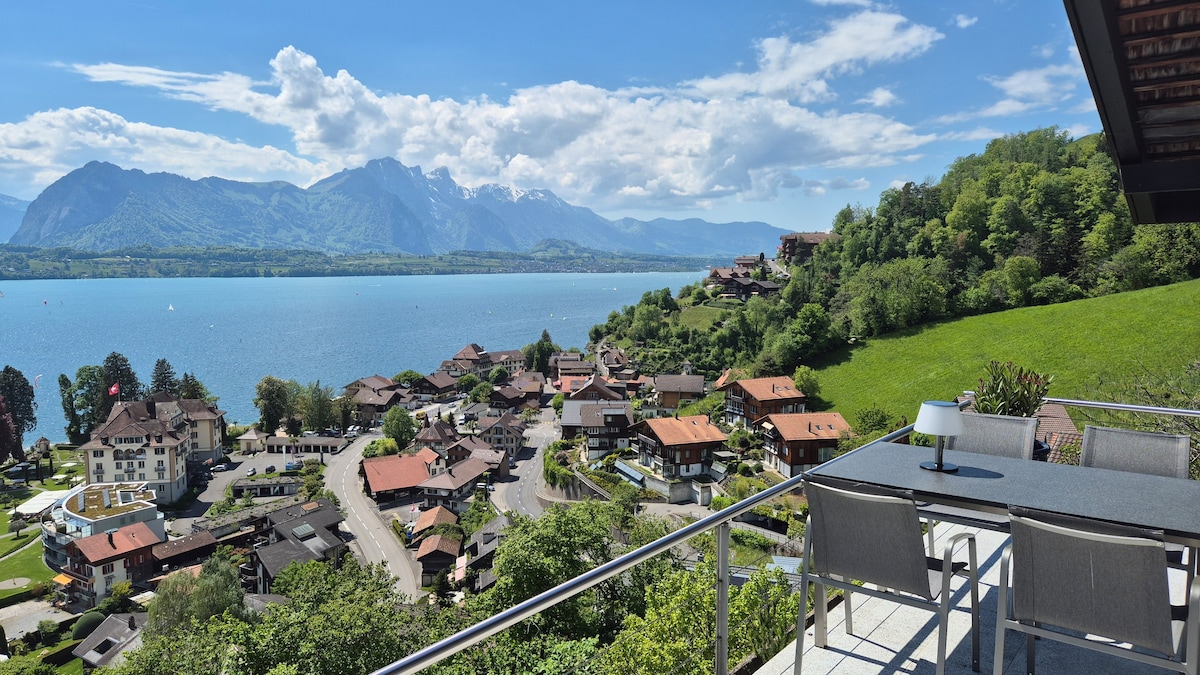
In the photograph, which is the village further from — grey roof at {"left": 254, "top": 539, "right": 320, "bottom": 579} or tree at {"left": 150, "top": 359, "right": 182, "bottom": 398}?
tree at {"left": 150, "top": 359, "right": 182, "bottom": 398}

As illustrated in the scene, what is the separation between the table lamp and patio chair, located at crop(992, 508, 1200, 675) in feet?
2.65

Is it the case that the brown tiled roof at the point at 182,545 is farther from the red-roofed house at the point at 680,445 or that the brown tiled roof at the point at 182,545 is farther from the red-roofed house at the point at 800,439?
the red-roofed house at the point at 800,439

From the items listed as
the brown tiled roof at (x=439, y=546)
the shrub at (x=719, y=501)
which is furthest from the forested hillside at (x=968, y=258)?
the brown tiled roof at (x=439, y=546)

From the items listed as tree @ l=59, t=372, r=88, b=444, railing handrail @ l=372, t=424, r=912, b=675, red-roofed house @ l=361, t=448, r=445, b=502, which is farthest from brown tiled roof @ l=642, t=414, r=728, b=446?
tree @ l=59, t=372, r=88, b=444

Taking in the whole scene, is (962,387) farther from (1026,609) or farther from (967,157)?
(967,157)

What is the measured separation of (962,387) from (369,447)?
1514 inches

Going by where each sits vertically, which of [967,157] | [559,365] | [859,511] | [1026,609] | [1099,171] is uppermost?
[967,157]

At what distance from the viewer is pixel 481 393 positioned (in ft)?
202

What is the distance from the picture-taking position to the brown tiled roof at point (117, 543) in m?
26.1

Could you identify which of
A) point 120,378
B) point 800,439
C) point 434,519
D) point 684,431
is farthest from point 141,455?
point 800,439

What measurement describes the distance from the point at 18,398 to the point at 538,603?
215 ft

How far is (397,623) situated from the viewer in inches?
504

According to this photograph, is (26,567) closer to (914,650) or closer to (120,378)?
(120,378)

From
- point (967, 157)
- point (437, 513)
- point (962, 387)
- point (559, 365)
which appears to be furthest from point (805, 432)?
point (967, 157)
